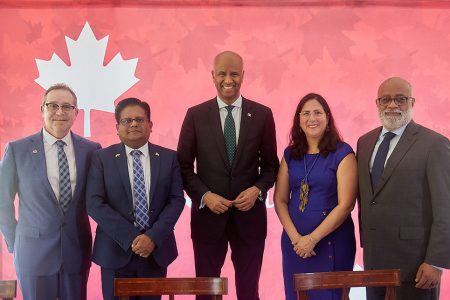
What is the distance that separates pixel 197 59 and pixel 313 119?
1363mm

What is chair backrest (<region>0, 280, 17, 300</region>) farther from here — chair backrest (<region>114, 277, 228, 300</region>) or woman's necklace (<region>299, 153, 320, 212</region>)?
woman's necklace (<region>299, 153, 320, 212</region>)

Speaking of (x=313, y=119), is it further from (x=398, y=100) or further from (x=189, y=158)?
(x=189, y=158)

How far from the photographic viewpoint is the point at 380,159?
272 cm

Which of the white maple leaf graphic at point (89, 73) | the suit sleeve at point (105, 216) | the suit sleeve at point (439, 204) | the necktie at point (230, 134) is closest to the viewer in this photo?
the suit sleeve at point (439, 204)

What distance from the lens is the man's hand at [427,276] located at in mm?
2529

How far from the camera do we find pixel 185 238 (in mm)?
3865

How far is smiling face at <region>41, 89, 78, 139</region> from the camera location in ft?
9.36

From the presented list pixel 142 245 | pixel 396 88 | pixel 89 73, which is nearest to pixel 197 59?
pixel 89 73

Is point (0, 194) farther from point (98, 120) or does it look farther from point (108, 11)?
point (108, 11)

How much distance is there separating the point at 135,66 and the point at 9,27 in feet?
3.17

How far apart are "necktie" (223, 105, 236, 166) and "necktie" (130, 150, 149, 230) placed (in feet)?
1.63

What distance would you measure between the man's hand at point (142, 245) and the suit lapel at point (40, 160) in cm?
51

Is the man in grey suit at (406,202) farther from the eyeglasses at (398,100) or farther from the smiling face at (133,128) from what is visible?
the smiling face at (133,128)

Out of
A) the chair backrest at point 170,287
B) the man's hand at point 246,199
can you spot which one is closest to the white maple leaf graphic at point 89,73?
the man's hand at point 246,199
